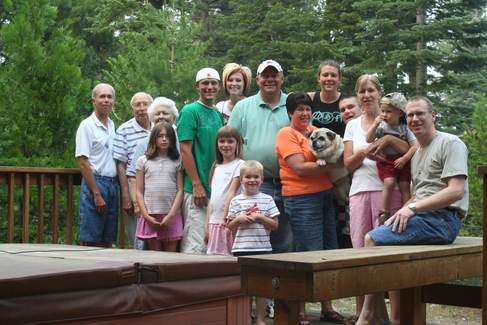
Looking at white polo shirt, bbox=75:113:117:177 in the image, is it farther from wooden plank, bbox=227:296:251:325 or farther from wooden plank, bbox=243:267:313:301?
wooden plank, bbox=243:267:313:301

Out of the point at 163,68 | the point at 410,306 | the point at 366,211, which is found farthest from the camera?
the point at 163,68

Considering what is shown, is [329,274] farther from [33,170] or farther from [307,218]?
[33,170]

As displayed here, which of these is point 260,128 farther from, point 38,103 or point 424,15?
point 424,15

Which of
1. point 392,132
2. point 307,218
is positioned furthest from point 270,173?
point 392,132

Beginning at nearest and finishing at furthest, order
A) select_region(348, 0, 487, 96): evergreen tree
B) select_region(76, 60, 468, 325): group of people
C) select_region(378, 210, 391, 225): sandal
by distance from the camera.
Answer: select_region(76, 60, 468, 325): group of people → select_region(378, 210, 391, 225): sandal → select_region(348, 0, 487, 96): evergreen tree

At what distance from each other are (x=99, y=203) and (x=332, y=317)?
6.77ft

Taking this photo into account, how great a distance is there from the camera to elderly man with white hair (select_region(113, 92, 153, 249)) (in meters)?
4.17

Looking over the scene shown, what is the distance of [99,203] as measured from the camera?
4.05 metres

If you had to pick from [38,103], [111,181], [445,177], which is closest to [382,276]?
[445,177]

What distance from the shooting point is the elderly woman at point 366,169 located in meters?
3.21

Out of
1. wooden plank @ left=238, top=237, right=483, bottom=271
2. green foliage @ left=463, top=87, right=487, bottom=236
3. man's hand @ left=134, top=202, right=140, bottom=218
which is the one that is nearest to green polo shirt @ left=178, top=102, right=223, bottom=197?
man's hand @ left=134, top=202, right=140, bottom=218

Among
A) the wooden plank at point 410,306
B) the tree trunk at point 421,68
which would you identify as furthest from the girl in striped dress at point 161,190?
the tree trunk at point 421,68

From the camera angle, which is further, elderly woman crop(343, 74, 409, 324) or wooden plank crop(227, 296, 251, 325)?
elderly woman crop(343, 74, 409, 324)

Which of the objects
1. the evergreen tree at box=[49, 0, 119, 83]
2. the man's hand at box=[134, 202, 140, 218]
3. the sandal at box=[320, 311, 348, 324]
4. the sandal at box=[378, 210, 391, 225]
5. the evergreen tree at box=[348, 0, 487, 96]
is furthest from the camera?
the evergreen tree at box=[49, 0, 119, 83]
